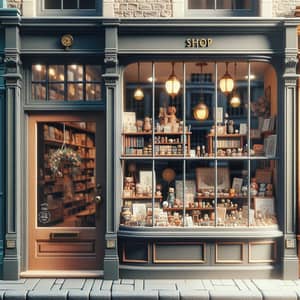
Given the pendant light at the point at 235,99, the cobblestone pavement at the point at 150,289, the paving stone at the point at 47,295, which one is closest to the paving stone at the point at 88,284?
the cobblestone pavement at the point at 150,289

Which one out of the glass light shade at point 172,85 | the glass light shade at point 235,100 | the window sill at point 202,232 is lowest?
the window sill at point 202,232

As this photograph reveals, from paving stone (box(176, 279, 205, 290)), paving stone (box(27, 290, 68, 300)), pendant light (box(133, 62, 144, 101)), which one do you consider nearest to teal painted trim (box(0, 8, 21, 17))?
pendant light (box(133, 62, 144, 101))

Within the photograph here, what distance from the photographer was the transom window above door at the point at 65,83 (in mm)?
8555

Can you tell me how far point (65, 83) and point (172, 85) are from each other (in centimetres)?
187

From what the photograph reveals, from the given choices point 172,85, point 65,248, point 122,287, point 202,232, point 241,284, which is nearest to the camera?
point 122,287

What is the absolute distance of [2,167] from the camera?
842 cm

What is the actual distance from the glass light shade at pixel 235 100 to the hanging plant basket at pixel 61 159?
286cm

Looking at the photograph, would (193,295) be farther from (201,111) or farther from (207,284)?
(201,111)

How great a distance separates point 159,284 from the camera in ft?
26.2

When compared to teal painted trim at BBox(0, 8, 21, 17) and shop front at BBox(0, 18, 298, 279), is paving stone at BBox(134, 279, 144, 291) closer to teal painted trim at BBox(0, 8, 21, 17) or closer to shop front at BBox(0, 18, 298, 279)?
shop front at BBox(0, 18, 298, 279)

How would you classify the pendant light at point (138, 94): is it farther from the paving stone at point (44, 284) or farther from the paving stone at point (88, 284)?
the paving stone at point (44, 284)

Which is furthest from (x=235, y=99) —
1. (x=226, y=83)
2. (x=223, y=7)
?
(x=223, y=7)

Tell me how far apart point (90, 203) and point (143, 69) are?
99.5 inches

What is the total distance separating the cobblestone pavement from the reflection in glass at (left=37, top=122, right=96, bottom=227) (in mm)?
1111
